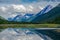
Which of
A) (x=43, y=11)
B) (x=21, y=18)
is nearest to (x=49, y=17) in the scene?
(x=43, y=11)

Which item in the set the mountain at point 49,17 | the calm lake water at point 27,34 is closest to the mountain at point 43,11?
the mountain at point 49,17

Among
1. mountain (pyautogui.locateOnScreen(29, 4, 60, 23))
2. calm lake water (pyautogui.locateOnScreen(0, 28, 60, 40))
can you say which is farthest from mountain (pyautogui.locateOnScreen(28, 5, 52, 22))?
calm lake water (pyautogui.locateOnScreen(0, 28, 60, 40))

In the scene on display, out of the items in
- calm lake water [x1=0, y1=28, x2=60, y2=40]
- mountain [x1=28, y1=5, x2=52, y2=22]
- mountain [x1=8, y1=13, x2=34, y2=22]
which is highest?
mountain [x1=28, y1=5, x2=52, y2=22]

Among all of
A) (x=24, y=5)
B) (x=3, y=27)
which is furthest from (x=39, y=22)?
(x=3, y=27)

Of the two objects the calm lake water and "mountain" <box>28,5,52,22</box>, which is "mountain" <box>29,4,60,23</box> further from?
the calm lake water

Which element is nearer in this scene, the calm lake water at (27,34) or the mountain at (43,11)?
the calm lake water at (27,34)

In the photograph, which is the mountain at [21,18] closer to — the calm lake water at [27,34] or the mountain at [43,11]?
the mountain at [43,11]

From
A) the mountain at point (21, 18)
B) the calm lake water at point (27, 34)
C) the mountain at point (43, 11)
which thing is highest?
the mountain at point (43, 11)

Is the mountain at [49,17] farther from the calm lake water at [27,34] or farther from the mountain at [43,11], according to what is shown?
the calm lake water at [27,34]

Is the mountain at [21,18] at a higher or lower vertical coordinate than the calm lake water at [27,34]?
higher
